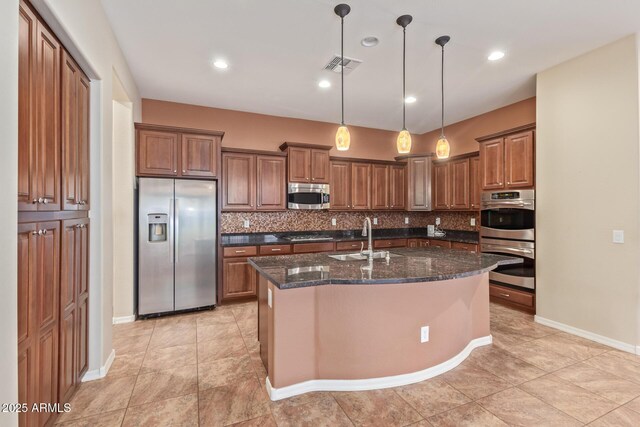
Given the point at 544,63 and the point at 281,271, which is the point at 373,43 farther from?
the point at 281,271

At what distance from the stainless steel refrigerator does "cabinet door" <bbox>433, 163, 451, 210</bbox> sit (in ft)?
12.9

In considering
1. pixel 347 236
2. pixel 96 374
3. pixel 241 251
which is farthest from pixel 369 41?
pixel 96 374

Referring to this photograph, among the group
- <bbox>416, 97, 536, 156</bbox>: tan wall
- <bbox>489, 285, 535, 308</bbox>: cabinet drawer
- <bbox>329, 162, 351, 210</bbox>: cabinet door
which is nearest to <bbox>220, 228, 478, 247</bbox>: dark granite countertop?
<bbox>329, 162, 351, 210</bbox>: cabinet door

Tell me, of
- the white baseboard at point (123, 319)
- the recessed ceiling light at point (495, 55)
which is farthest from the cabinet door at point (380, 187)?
the white baseboard at point (123, 319)

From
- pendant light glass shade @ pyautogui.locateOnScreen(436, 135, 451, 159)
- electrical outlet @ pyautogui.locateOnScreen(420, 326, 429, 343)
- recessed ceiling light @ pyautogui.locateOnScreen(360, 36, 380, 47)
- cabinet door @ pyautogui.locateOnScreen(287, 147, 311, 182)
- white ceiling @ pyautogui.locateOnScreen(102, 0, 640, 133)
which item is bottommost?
electrical outlet @ pyautogui.locateOnScreen(420, 326, 429, 343)

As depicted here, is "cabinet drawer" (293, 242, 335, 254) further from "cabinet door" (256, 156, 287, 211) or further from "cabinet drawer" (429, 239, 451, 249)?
"cabinet drawer" (429, 239, 451, 249)

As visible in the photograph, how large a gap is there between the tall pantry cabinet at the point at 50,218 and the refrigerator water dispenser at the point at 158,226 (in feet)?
4.95

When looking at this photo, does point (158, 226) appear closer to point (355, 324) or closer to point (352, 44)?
point (355, 324)

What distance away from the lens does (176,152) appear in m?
3.95

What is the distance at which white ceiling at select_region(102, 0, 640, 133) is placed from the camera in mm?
2482

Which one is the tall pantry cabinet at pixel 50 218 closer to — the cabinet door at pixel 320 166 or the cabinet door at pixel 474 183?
the cabinet door at pixel 320 166

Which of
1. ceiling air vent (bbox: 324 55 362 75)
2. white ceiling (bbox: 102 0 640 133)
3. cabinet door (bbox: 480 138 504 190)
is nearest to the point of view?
white ceiling (bbox: 102 0 640 133)

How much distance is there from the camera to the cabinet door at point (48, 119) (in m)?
1.62

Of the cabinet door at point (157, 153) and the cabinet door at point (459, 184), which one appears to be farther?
the cabinet door at point (459, 184)
